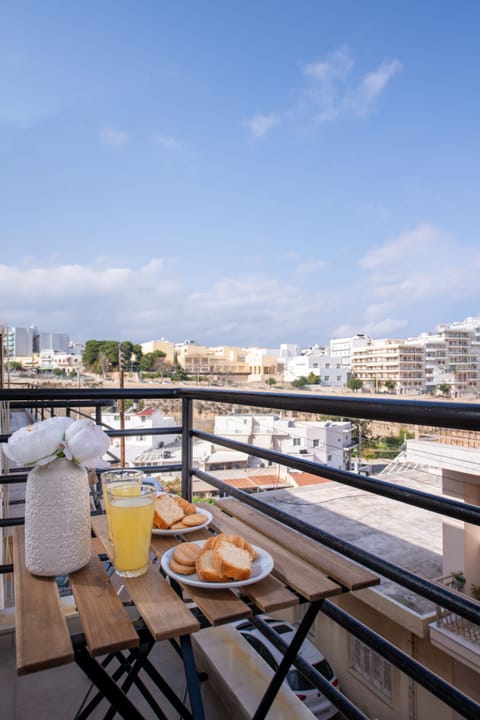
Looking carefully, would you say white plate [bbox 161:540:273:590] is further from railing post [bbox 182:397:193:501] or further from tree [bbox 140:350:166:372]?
tree [bbox 140:350:166:372]

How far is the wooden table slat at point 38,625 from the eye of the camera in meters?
0.59

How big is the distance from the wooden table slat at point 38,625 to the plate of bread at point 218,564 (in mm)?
173

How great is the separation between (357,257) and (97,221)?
113 ft

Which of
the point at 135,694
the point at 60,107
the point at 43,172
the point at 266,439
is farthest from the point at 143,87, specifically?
the point at 135,694

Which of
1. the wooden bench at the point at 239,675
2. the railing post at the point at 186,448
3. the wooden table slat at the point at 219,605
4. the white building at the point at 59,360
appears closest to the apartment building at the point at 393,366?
the white building at the point at 59,360

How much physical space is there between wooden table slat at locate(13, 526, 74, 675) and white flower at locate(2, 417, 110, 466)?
0.20m

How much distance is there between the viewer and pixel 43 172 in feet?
107

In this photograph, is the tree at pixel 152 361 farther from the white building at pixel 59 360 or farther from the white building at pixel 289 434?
the white building at pixel 289 434

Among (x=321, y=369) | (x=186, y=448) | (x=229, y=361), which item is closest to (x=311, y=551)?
(x=186, y=448)

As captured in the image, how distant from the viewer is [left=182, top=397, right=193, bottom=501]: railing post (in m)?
1.79

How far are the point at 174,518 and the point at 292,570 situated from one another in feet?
0.98

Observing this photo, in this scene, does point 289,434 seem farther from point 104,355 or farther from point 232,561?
point 232,561

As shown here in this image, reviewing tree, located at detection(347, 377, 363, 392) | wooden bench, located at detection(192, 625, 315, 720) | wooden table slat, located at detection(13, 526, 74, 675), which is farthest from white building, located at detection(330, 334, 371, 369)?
wooden table slat, located at detection(13, 526, 74, 675)

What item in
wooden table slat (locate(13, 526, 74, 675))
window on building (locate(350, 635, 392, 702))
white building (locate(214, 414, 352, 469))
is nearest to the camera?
wooden table slat (locate(13, 526, 74, 675))
